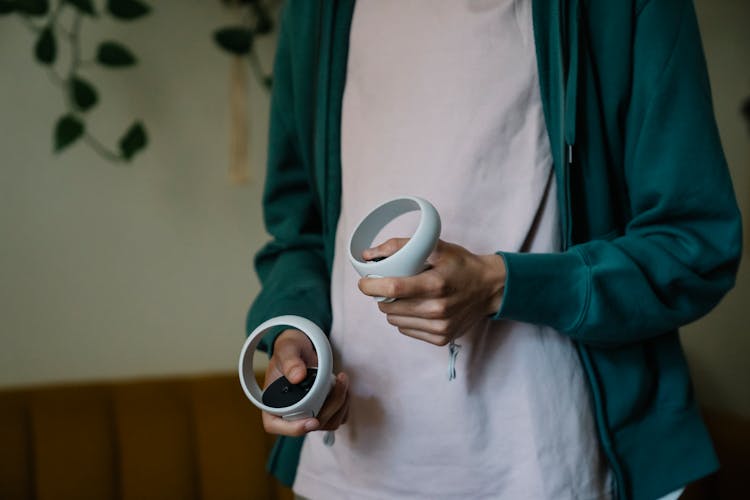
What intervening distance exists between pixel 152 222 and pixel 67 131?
0.28m

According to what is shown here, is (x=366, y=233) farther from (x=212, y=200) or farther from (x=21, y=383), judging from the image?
(x=21, y=383)

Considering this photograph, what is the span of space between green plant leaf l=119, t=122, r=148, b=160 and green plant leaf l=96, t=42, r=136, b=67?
0.13 metres

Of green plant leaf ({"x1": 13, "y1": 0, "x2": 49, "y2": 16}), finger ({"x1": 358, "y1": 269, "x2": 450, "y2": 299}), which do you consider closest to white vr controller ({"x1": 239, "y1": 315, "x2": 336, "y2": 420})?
finger ({"x1": 358, "y1": 269, "x2": 450, "y2": 299})

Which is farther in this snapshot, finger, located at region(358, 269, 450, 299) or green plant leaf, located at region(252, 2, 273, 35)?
green plant leaf, located at region(252, 2, 273, 35)

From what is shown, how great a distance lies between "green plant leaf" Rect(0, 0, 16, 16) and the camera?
140cm

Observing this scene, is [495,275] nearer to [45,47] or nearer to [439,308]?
[439,308]

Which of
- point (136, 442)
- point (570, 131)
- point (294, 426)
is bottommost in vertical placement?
point (136, 442)

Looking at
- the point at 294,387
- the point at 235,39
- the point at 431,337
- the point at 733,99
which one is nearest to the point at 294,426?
the point at 294,387

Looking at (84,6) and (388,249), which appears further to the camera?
(84,6)

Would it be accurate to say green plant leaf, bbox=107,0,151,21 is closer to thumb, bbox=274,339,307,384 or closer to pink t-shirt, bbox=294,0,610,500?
pink t-shirt, bbox=294,0,610,500

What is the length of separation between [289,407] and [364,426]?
0.14m

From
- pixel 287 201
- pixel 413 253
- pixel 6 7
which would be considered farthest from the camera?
pixel 6 7

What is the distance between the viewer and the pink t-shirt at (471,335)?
2.19 feet

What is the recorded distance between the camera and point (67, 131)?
1.48 m
